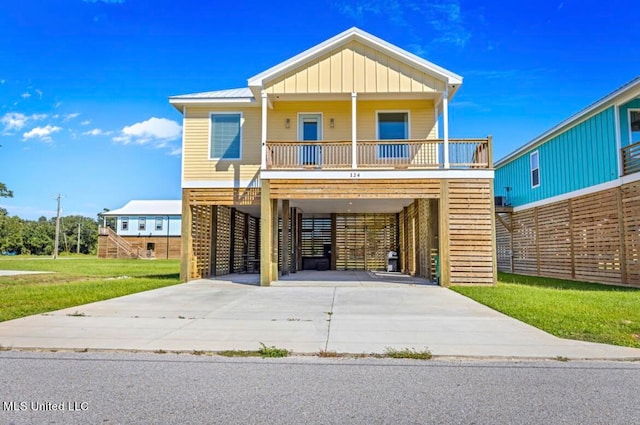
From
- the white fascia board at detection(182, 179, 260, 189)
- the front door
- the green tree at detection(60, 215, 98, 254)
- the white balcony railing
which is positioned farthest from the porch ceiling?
the green tree at detection(60, 215, 98, 254)

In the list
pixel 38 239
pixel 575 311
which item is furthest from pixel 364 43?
pixel 38 239

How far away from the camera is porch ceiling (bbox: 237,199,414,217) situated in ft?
49.1

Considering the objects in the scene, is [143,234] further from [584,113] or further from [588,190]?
[584,113]

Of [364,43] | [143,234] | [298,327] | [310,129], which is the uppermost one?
[364,43]

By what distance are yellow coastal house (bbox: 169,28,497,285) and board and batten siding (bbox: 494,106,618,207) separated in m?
4.13

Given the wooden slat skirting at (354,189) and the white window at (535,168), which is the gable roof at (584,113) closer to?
the white window at (535,168)

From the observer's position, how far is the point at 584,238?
47.2ft

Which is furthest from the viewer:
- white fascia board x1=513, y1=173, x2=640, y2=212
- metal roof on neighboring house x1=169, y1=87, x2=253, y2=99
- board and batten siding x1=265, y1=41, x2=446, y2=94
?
metal roof on neighboring house x1=169, y1=87, x2=253, y2=99

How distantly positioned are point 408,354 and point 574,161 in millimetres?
13408

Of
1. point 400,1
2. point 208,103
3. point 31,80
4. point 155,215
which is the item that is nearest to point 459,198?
point 400,1

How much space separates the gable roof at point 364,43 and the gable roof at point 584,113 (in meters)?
4.35

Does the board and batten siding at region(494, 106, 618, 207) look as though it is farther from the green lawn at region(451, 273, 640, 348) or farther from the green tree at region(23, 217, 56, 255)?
the green tree at region(23, 217, 56, 255)

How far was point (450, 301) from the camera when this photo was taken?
909cm

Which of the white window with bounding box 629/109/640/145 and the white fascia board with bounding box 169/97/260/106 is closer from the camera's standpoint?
the white window with bounding box 629/109/640/145
